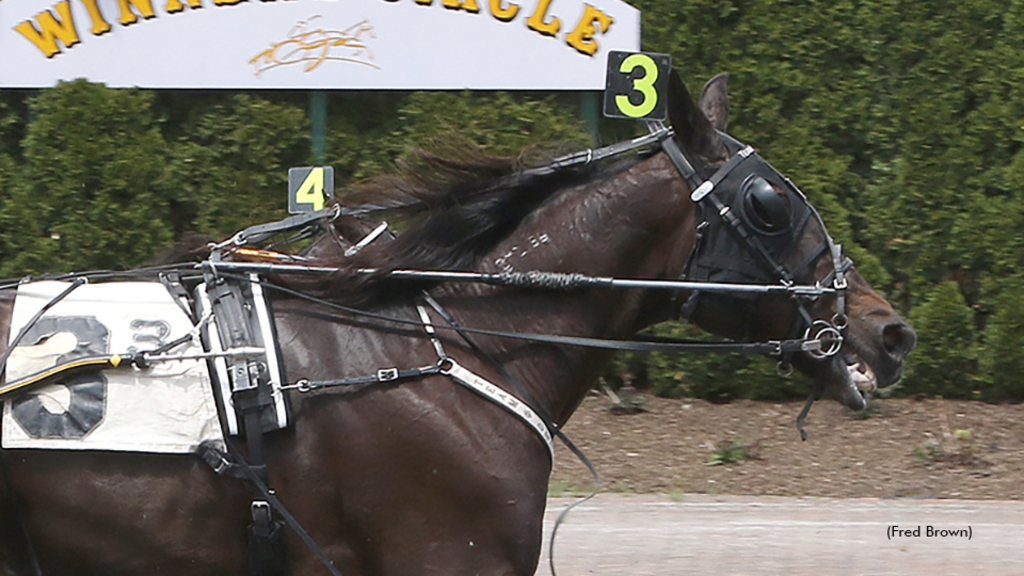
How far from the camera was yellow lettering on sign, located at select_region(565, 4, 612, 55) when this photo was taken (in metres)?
7.82

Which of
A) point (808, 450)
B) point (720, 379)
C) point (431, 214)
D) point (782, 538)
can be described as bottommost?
point (808, 450)

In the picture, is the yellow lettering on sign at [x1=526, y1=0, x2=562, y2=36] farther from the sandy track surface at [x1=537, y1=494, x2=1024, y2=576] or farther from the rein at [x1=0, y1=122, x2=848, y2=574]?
the rein at [x1=0, y1=122, x2=848, y2=574]

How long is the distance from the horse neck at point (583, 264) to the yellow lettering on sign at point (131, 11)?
210 inches

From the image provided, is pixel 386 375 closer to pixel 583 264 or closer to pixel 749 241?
pixel 583 264

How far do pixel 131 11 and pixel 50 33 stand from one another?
55cm

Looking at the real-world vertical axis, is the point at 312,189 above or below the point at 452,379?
below

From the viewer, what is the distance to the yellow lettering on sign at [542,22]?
7844mm

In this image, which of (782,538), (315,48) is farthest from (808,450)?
(315,48)

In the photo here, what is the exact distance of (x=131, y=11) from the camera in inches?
309

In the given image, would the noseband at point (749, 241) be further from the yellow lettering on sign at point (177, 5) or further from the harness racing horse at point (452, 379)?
the yellow lettering on sign at point (177, 5)

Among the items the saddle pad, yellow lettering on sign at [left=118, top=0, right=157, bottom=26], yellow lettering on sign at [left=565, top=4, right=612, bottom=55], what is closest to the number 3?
the saddle pad

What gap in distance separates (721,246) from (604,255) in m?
0.33

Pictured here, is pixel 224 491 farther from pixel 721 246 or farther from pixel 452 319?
pixel 721 246

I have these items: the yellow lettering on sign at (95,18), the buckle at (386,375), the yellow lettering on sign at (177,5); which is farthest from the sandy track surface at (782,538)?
the yellow lettering on sign at (95,18)
